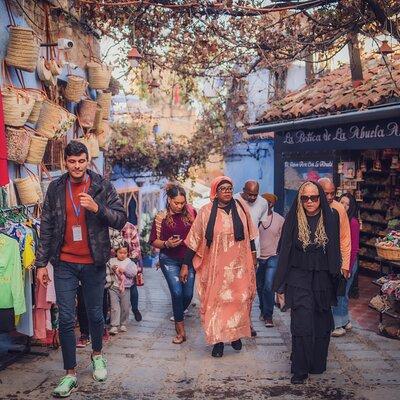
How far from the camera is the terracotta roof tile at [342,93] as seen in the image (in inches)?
350

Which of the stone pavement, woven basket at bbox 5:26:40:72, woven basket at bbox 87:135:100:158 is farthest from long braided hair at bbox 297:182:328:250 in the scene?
woven basket at bbox 87:135:100:158

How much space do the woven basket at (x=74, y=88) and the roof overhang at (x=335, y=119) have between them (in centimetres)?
378

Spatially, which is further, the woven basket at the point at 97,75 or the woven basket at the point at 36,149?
the woven basket at the point at 97,75

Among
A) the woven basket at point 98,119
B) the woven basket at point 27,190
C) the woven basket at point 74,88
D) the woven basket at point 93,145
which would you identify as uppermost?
the woven basket at point 74,88

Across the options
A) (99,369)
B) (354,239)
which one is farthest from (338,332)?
(99,369)

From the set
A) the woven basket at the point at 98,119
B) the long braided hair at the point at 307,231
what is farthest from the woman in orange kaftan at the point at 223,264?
the woven basket at the point at 98,119

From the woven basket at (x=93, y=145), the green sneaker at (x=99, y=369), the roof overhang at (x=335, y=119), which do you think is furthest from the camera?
the woven basket at (x=93, y=145)

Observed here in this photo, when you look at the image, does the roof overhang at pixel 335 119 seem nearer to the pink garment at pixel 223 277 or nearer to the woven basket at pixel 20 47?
the pink garment at pixel 223 277

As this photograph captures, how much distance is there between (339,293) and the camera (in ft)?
18.3

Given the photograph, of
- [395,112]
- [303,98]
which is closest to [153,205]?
[303,98]

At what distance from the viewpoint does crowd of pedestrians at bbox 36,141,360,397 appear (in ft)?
16.5

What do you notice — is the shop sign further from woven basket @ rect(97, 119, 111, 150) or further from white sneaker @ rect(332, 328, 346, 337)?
woven basket @ rect(97, 119, 111, 150)

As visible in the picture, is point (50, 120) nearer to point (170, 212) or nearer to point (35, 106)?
point (35, 106)

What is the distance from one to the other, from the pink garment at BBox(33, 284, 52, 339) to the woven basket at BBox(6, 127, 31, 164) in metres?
1.45
